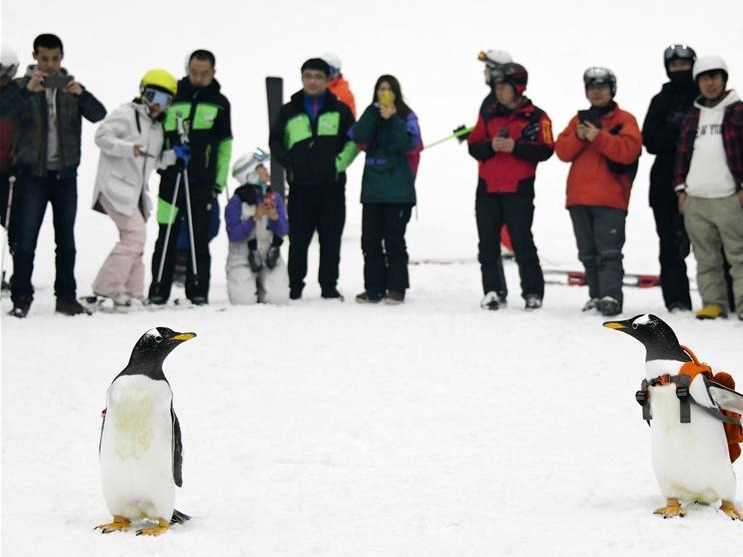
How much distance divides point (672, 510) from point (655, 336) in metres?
0.49

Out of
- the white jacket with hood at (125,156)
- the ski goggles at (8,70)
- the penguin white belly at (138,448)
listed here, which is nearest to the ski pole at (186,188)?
the white jacket with hood at (125,156)

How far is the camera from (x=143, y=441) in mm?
3613

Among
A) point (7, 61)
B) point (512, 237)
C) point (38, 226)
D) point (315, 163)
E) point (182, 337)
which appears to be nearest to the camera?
point (182, 337)

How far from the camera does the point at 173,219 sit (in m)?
8.66

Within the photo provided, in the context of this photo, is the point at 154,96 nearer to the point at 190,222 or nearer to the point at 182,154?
the point at 182,154

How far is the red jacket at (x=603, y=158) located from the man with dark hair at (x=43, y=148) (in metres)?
2.98

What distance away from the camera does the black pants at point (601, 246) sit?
320 inches

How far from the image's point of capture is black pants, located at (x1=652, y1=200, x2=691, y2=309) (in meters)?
8.24

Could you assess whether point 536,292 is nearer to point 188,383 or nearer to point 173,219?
point 173,219

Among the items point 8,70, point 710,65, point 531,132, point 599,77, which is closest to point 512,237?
point 531,132

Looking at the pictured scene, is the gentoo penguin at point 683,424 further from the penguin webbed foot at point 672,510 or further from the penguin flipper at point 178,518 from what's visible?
the penguin flipper at point 178,518

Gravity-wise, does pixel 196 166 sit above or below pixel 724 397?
above

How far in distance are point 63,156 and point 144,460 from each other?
15.0ft

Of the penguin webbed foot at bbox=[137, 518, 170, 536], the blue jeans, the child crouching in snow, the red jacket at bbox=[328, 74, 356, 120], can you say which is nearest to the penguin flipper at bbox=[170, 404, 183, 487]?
the penguin webbed foot at bbox=[137, 518, 170, 536]
